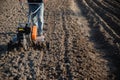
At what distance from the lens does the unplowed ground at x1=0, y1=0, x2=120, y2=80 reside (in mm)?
7457

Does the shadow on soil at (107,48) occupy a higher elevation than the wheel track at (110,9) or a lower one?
lower

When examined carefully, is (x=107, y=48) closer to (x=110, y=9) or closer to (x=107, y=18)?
(x=107, y=18)

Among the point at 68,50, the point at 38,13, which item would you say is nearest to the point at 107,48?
the point at 68,50

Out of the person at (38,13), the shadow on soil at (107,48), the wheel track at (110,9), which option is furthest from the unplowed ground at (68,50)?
the person at (38,13)

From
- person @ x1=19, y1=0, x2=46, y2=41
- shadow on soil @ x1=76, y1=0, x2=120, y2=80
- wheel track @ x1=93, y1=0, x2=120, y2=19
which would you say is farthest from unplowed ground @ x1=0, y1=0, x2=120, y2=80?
person @ x1=19, y1=0, x2=46, y2=41

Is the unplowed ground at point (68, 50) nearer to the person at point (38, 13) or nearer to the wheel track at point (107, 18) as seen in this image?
the wheel track at point (107, 18)

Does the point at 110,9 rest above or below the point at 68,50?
above

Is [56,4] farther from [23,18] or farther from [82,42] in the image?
[82,42]

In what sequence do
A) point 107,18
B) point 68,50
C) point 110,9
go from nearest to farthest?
point 68,50, point 107,18, point 110,9

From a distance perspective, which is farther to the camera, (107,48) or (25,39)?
(107,48)

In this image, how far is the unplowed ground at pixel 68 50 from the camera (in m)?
7.46

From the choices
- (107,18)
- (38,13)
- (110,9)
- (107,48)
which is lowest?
(107,48)

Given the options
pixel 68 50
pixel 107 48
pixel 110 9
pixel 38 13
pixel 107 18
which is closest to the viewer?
pixel 68 50

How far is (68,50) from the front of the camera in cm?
895
